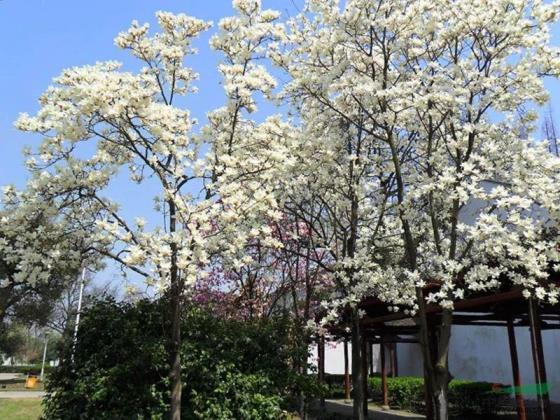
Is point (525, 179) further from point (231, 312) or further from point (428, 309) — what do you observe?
point (231, 312)

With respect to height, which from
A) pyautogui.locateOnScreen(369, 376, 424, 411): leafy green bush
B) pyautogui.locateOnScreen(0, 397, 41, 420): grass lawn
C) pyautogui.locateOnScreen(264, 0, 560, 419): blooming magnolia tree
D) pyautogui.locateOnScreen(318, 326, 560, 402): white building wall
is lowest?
pyautogui.locateOnScreen(0, 397, 41, 420): grass lawn

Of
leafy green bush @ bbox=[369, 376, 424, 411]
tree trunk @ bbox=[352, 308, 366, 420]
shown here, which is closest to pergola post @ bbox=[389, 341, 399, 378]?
leafy green bush @ bbox=[369, 376, 424, 411]

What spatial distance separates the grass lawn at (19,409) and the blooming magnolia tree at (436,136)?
963 centimetres

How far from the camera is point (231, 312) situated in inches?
516

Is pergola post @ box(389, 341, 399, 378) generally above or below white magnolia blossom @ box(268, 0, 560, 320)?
below

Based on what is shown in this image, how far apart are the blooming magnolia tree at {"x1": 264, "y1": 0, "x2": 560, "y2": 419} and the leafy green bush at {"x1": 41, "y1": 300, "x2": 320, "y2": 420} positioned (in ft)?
4.91

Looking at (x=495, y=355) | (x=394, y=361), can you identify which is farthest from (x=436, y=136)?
(x=394, y=361)

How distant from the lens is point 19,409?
16.3m

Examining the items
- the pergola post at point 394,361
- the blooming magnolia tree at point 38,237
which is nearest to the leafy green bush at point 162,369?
the blooming magnolia tree at point 38,237

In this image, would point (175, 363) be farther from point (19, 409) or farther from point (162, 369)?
point (19, 409)

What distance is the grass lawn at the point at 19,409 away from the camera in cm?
1462

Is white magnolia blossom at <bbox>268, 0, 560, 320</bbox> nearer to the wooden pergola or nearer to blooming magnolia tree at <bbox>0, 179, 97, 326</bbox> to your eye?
the wooden pergola

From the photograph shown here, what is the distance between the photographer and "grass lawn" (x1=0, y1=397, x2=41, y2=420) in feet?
48.0

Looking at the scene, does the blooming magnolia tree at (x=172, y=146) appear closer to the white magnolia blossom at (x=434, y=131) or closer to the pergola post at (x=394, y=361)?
the white magnolia blossom at (x=434, y=131)
